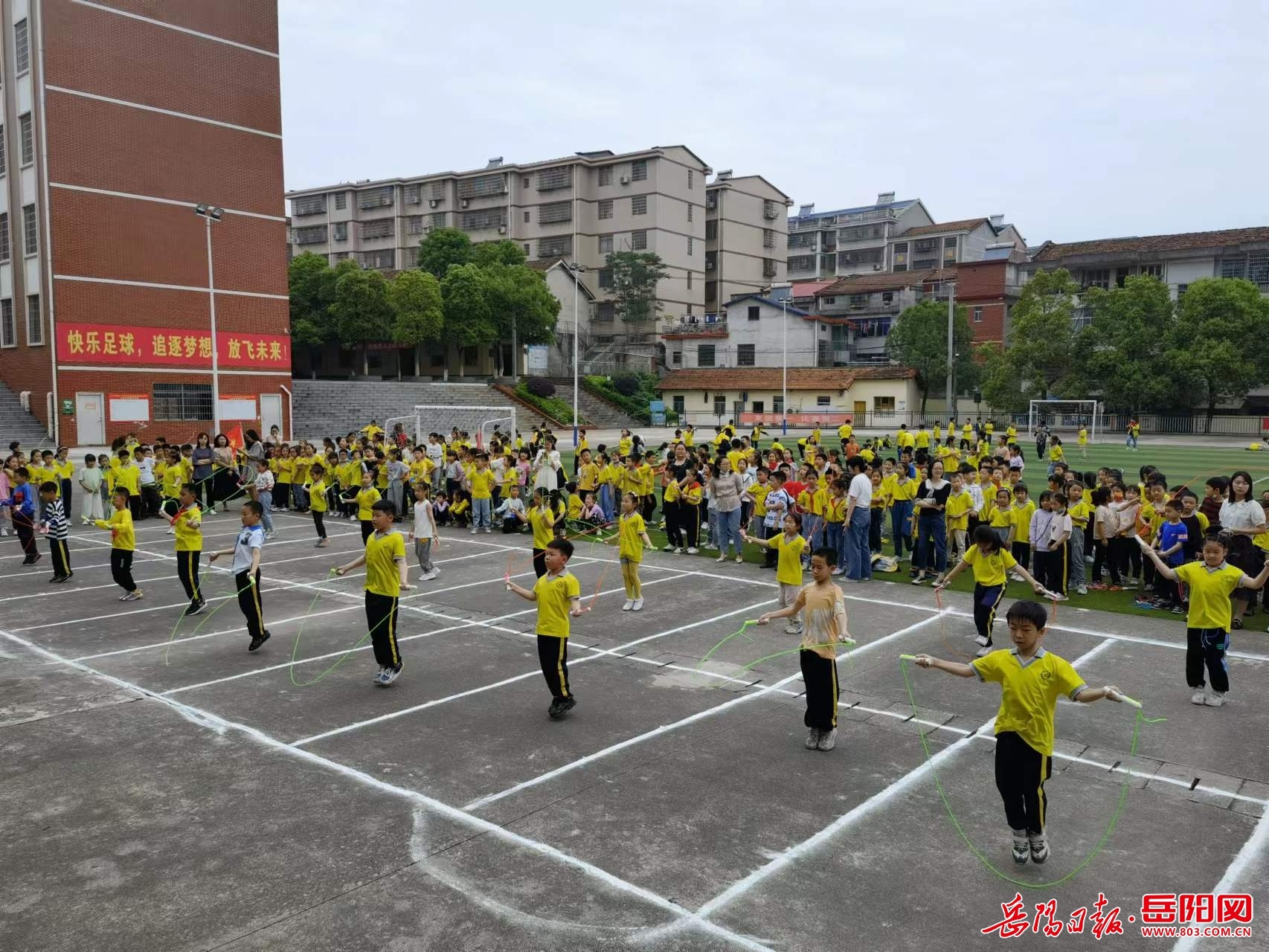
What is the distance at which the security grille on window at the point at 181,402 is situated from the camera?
4128cm

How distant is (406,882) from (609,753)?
2.44 metres

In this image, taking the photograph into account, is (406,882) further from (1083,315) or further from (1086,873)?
(1083,315)

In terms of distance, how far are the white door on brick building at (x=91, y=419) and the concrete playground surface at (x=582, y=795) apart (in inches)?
1238

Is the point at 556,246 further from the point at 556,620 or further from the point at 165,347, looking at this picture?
the point at 556,620

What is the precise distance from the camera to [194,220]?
41.9 meters

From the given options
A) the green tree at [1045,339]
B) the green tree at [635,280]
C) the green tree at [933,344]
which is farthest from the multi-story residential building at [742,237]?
the green tree at [1045,339]

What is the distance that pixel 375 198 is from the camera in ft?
278

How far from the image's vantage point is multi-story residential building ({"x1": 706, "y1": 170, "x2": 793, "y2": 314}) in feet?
270

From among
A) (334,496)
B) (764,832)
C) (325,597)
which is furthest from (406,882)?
(334,496)

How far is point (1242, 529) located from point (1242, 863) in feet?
22.7

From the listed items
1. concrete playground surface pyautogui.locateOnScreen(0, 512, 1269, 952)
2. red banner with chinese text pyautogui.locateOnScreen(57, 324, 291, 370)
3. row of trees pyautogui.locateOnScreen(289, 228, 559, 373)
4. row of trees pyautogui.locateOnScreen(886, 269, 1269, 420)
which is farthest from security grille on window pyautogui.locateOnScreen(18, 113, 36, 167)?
row of trees pyautogui.locateOnScreen(886, 269, 1269, 420)

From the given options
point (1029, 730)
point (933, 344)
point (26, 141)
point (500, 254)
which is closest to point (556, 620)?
point (1029, 730)

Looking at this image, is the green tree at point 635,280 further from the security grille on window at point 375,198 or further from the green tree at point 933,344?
the security grille on window at point 375,198

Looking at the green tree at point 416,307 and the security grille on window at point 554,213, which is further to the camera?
the security grille on window at point 554,213
